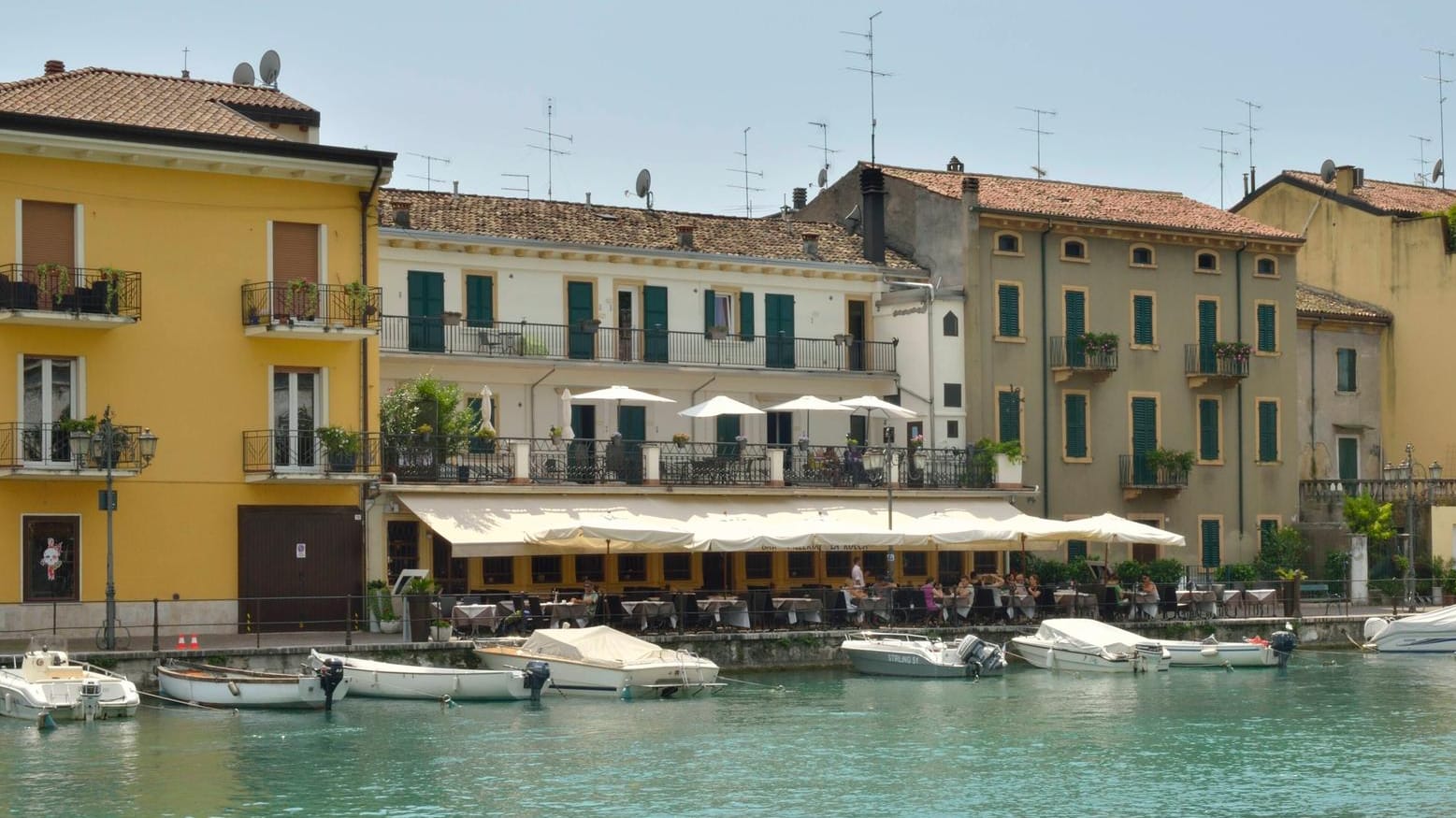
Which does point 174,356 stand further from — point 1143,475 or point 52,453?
point 1143,475

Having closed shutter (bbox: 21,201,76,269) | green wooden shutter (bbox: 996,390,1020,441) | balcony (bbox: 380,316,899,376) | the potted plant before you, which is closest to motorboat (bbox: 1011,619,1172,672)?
green wooden shutter (bbox: 996,390,1020,441)

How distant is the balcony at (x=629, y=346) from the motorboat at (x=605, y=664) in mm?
10046

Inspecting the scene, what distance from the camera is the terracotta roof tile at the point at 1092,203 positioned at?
56062 mm

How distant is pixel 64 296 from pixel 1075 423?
83.9ft

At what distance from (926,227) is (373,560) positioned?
17568mm

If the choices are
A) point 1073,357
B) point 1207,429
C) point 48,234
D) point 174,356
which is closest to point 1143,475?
point 1207,429

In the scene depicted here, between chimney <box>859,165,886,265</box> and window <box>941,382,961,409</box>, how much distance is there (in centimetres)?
361

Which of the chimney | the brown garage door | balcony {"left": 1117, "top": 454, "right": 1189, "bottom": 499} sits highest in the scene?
the chimney

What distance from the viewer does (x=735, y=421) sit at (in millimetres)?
52219

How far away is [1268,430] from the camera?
59625 millimetres

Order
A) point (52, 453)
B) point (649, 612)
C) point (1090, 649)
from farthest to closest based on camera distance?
point (1090, 649) → point (649, 612) → point (52, 453)

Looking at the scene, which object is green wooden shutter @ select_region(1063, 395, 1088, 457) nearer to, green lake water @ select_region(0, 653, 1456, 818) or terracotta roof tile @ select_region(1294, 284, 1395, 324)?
terracotta roof tile @ select_region(1294, 284, 1395, 324)

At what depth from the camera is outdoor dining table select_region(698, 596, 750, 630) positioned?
44.0 meters

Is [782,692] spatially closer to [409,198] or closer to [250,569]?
[250,569]
